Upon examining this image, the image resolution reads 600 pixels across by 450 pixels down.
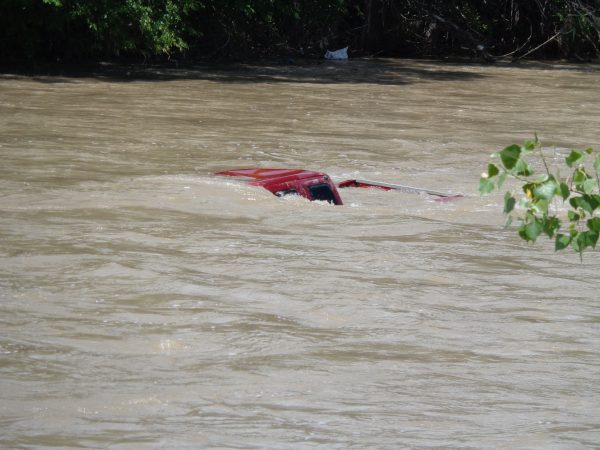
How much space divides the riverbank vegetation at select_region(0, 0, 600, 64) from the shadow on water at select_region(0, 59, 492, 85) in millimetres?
535

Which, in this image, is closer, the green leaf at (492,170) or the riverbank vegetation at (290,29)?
the green leaf at (492,170)

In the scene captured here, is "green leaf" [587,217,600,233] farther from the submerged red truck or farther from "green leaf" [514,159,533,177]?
the submerged red truck

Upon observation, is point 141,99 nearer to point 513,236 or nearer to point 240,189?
point 240,189

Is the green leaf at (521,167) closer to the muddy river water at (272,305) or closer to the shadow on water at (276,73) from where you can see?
the muddy river water at (272,305)

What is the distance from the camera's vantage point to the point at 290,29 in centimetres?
3064

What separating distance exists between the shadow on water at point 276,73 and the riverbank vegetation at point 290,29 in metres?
0.53

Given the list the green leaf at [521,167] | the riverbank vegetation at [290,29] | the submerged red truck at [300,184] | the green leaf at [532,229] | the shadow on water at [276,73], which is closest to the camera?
the green leaf at [521,167]

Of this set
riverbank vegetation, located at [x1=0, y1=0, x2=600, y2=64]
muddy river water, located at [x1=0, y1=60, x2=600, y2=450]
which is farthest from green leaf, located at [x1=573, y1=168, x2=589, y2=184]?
riverbank vegetation, located at [x1=0, y1=0, x2=600, y2=64]

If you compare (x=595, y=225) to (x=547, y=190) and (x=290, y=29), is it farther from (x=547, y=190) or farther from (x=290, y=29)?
(x=290, y=29)

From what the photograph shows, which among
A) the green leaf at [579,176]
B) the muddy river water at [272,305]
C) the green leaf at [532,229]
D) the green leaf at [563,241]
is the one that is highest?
the green leaf at [579,176]

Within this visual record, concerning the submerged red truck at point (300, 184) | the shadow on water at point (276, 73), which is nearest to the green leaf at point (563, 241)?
the submerged red truck at point (300, 184)

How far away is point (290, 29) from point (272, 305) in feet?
76.7

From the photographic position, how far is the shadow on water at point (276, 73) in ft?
80.6

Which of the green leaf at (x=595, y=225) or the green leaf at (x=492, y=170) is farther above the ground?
the green leaf at (x=492, y=170)
